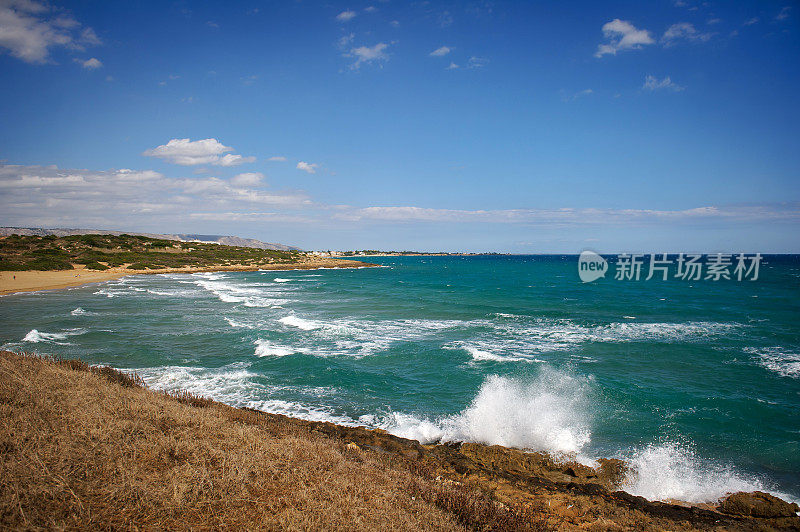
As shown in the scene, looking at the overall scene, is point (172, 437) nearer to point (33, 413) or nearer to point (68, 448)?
point (68, 448)

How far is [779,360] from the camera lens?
19234 millimetres

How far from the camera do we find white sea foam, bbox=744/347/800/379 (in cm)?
1770

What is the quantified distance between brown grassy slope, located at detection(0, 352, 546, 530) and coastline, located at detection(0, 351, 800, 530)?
0.02 m

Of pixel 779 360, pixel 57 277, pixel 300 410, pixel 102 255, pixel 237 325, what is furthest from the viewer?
pixel 102 255

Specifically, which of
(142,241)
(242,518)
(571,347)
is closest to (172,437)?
(242,518)

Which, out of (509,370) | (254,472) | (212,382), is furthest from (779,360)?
(212,382)

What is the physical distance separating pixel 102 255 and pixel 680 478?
96.0m

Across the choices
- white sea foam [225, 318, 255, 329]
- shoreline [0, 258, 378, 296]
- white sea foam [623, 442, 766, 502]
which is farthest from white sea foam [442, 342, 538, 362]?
shoreline [0, 258, 378, 296]

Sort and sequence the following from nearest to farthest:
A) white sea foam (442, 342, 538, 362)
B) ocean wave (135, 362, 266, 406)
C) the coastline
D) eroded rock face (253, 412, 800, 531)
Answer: the coastline < eroded rock face (253, 412, 800, 531) < ocean wave (135, 362, 266, 406) < white sea foam (442, 342, 538, 362)

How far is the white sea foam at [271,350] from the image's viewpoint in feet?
62.9

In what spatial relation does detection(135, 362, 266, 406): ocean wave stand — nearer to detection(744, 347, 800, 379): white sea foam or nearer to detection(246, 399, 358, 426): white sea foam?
detection(246, 399, 358, 426): white sea foam

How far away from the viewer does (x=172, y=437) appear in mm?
6395

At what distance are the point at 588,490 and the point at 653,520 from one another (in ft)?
4.78

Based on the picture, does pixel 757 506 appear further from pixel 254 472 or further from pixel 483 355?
pixel 483 355
